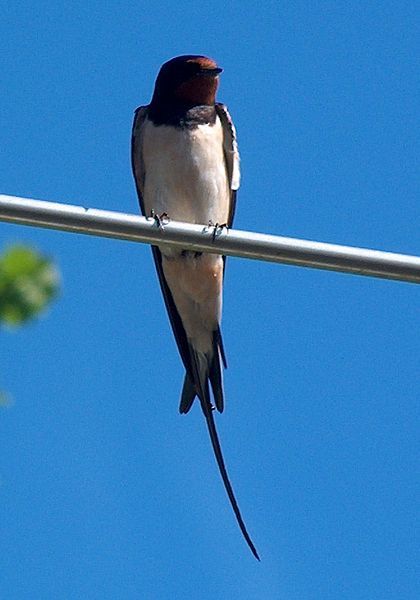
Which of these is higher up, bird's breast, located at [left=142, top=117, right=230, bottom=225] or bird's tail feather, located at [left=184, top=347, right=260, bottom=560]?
bird's breast, located at [left=142, top=117, right=230, bottom=225]

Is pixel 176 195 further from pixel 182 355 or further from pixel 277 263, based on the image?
pixel 277 263

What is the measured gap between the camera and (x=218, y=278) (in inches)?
236

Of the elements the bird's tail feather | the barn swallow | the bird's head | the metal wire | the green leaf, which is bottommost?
the green leaf

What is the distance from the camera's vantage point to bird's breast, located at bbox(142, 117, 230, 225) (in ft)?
18.8

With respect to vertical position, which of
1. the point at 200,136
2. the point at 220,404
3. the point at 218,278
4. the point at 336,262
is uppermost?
the point at 200,136

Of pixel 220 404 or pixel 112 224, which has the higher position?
pixel 220 404

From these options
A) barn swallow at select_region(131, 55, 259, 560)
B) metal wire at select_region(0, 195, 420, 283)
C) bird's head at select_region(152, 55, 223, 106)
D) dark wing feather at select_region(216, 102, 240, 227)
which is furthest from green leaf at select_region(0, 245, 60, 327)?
bird's head at select_region(152, 55, 223, 106)

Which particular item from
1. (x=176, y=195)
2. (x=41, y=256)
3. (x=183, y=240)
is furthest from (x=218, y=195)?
(x=41, y=256)

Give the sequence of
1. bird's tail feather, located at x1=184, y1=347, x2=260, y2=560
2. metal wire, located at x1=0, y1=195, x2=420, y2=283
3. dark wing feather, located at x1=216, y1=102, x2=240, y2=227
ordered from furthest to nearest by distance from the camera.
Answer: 1. dark wing feather, located at x1=216, y1=102, x2=240, y2=227
2. bird's tail feather, located at x1=184, y1=347, x2=260, y2=560
3. metal wire, located at x1=0, y1=195, x2=420, y2=283

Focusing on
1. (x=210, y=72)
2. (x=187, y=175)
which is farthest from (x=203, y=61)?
(x=187, y=175)

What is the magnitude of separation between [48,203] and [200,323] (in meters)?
3.12

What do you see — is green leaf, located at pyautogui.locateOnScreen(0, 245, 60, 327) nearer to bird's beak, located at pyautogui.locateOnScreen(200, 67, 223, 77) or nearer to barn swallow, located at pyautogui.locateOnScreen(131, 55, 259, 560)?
barn swallow, located at pyautogui.locateOnScreen(131, 55, 259, 560)

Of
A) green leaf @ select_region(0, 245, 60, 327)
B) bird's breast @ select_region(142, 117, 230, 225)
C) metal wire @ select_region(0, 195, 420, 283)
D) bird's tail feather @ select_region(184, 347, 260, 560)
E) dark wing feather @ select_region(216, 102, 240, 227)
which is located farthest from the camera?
dark wing feather @ select_region(216, 102, 240, 227)

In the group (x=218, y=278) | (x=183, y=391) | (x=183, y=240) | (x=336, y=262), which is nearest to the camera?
(x=336, y=262)
